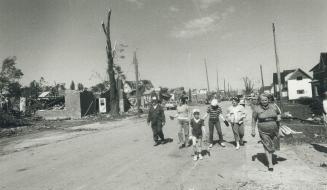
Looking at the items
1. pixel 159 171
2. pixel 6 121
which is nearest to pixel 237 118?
pixel 159 171

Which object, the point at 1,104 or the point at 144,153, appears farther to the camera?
the point at 1,104

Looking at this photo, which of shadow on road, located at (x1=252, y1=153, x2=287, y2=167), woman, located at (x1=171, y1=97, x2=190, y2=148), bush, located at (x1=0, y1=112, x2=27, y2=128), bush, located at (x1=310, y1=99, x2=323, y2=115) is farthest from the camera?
bush, located at (x1=0, y1=112, x2=27, y2=128)

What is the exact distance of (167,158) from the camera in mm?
8289

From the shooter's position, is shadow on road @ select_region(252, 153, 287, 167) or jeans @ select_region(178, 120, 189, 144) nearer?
shadow on road @ select_region(252, 153, 287, 167)

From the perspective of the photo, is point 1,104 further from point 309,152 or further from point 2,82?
point 309,152

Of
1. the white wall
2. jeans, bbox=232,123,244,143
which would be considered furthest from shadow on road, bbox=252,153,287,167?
the white wall

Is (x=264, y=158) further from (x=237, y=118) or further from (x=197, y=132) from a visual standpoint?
(x=237, y=118)

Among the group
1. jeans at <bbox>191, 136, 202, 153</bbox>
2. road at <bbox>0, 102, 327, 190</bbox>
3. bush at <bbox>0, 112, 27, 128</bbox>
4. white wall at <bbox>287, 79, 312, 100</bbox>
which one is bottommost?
road at <bbox>0, 102, 327, 190</bbox>

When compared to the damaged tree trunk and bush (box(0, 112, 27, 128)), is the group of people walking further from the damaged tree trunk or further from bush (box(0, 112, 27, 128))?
the damaged tree trunk

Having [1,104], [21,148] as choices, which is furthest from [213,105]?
[1,104]

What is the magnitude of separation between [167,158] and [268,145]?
2.81 m

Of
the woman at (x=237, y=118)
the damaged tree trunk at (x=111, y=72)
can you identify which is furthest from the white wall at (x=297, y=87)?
the woman at (x=237, y=118)

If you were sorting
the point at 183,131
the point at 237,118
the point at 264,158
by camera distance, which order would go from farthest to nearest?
the point at 183,131, the point at 237,118, the point at 264,158

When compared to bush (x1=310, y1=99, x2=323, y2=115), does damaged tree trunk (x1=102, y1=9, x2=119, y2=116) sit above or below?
above
